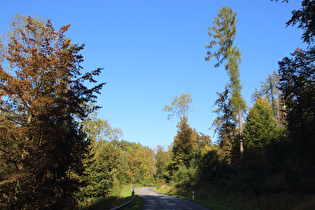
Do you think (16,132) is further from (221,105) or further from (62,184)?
(221,105)

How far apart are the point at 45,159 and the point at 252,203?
13.2 m

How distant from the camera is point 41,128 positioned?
25.6ft

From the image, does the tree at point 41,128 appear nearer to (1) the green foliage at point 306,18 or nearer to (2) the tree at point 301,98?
(1) the green foliage at point 306,18

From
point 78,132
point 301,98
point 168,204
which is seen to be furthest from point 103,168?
point 301,98

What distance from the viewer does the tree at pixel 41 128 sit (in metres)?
7.16

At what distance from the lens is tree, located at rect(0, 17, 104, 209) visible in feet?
→ 23.5

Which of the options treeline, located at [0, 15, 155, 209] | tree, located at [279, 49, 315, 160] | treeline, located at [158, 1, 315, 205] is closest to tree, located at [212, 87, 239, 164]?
treeline, located at [158, 1, 315, 205]

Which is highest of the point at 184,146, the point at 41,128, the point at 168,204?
the point at 184,146

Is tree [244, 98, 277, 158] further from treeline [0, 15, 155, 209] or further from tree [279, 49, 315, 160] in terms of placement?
treeline [0, 15, 155, 209]

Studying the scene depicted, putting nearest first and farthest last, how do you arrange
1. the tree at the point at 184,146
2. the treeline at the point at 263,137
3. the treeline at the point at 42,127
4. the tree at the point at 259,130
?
the treeline at the point at 42,127
the treeline at the point at 263,137
the tree at the point at 259,130
the tree at the point at 184,146

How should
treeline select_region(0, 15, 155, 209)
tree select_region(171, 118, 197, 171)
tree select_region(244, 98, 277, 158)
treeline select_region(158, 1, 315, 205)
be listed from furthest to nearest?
tree select_region(171, 118, 197, 171) → tree select_region(244, 98, 277, 158) → treeline select_region(158, 1, 315, 205) → treeline select_region(0, 15, 155, 209)

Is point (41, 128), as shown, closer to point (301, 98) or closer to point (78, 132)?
point (78, 132)

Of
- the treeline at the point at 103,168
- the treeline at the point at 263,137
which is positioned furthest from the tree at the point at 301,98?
the treeline at the point at 103,168

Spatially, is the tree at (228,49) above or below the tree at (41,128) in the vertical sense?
above
